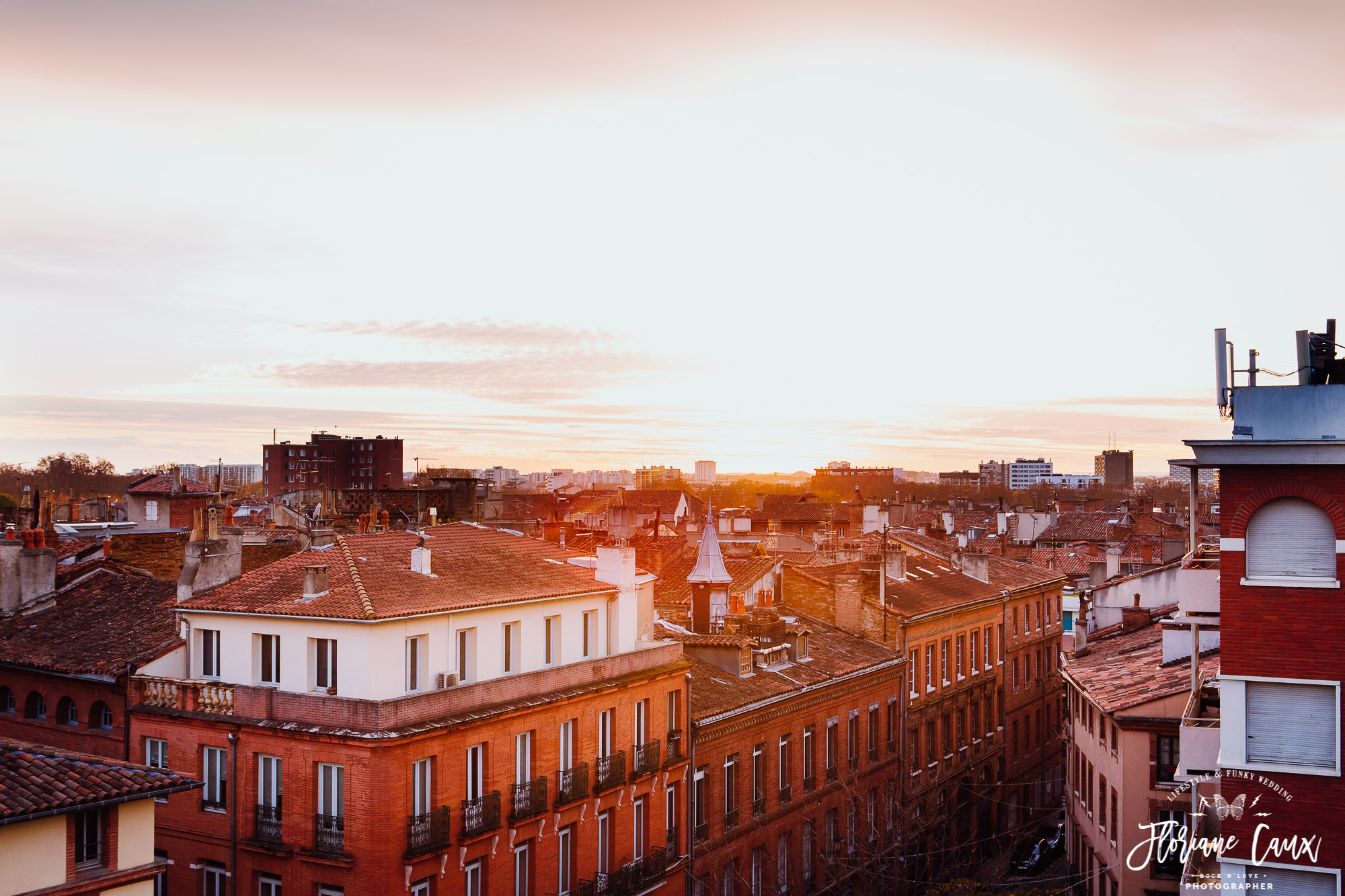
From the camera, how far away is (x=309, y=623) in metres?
25.5

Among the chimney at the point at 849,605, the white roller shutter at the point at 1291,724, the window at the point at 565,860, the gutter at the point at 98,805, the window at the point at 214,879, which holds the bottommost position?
the window at the point at 565,860

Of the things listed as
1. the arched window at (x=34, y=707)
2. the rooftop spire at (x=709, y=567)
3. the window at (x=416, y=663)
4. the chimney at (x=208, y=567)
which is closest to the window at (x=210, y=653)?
the chimney at (x=208, y=567)

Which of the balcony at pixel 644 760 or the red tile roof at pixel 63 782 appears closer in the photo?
the red tile roof at pixel 63 782

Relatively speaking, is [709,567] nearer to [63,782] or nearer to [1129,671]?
[1129,671]

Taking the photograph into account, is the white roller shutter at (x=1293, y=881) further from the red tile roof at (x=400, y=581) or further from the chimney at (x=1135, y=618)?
the chimney at (x=1135, y=618)

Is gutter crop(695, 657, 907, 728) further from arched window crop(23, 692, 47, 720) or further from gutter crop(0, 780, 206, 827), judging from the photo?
arched window crop(23, 692, 47, 720)

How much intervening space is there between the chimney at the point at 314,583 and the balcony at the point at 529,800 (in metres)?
6.73

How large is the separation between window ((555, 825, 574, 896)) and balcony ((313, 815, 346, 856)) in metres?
6.35

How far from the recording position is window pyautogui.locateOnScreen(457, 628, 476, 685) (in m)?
27.2

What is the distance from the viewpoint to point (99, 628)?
1262 inches

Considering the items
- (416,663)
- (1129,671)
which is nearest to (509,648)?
(416,663)

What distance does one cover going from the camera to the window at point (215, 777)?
2630 centimetres

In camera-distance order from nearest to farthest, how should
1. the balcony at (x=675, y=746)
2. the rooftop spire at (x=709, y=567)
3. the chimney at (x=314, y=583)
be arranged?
the chimney at (x=314, y=583) < the balcony at (x=675, y=746) < the rooftop spire at (x=709, y=567)

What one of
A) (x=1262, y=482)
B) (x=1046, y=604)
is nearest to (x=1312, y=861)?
(x=1262, y=482)
